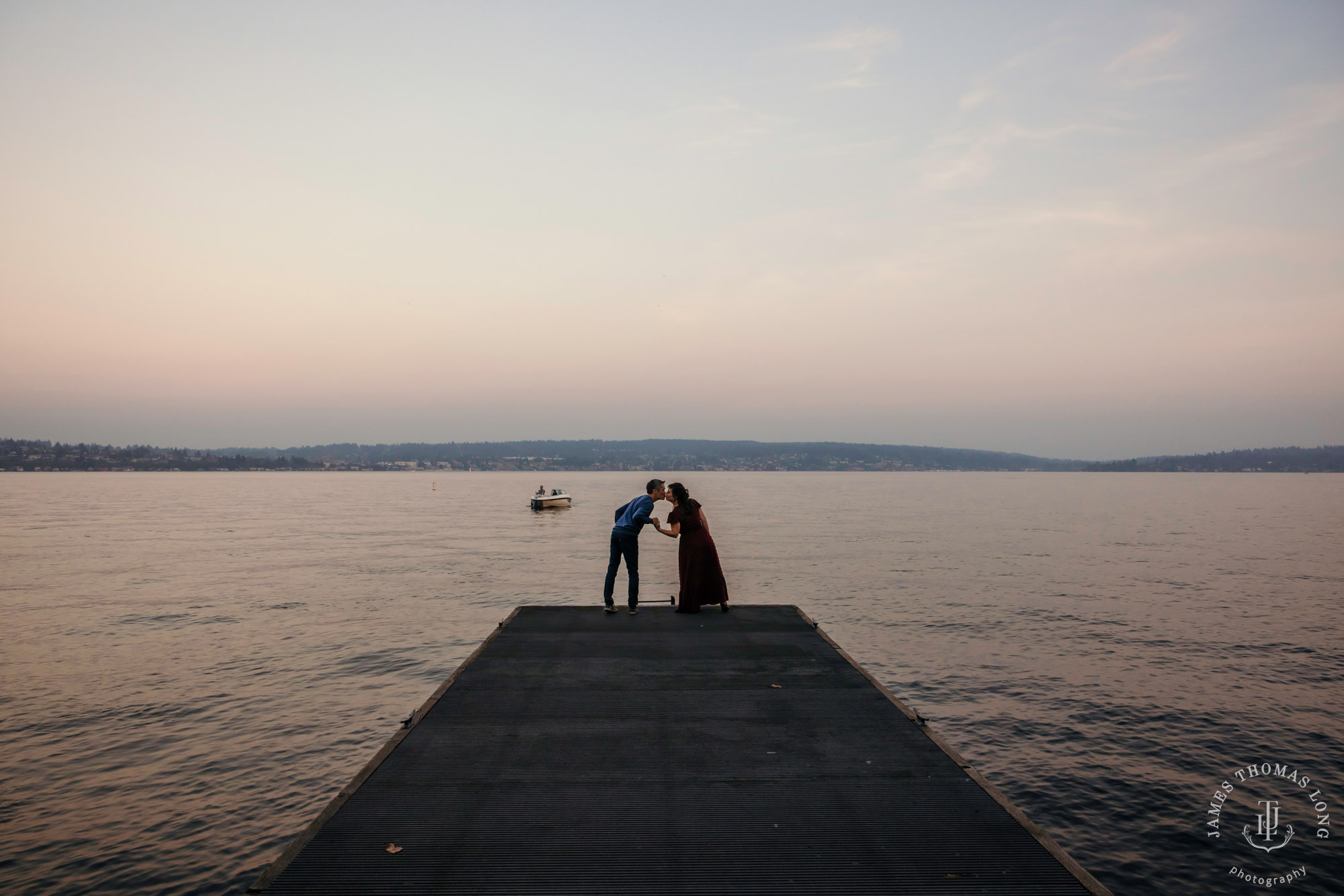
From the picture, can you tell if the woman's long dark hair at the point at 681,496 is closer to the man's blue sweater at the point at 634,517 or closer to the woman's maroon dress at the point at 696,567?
the woman's maroon dress at the point at 696,567

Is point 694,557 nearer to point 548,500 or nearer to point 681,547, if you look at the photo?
point 681,547

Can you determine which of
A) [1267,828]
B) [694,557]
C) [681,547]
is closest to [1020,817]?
[1267,828]

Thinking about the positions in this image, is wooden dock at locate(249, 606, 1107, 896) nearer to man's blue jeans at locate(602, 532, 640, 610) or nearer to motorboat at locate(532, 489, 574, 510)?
man's blue jeans at locate(602, 532, 640, 610)

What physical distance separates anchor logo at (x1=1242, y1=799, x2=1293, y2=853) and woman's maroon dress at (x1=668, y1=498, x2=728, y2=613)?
7.72 meters

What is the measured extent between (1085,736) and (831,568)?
21.3 m

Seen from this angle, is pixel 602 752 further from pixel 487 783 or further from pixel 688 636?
pixel 688 636

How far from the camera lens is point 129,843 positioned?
25.9ft

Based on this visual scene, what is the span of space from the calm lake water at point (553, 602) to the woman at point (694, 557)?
4035 millimetres

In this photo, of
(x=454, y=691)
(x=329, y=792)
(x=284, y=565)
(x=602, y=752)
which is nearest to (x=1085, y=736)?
(x=602, y=752)

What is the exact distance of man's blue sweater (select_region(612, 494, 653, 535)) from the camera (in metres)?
12.2

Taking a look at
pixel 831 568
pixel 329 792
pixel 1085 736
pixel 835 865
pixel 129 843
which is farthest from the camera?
pixel 831 568

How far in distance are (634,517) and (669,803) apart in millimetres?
6819

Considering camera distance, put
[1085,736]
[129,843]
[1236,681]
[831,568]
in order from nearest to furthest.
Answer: [129,843] → [1085,736] → [1236,681] → [831,568]

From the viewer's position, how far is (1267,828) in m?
8.73
